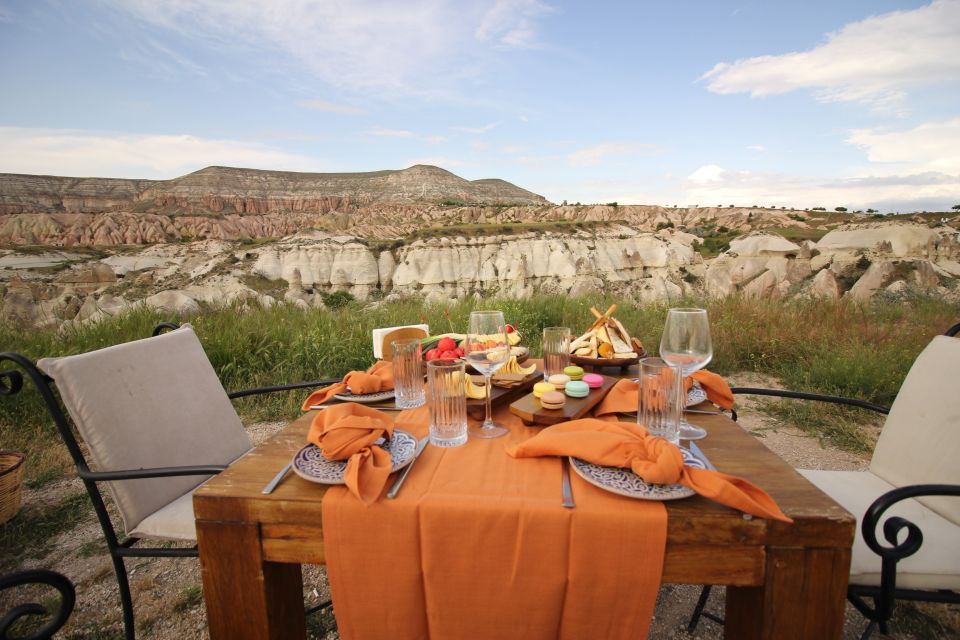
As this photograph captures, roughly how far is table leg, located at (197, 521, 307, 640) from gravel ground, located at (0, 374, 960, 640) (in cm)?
98

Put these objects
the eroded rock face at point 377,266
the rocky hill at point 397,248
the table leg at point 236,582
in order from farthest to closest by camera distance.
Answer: the eroded rock face at point 377,266 → the rocky hill at point 397,248 → the table leg at point 236,582

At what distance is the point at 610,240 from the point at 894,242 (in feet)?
56.9

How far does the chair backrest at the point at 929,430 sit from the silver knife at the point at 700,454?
42.1 inches

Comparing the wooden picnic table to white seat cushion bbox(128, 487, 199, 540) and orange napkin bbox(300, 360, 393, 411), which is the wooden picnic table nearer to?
orange napkin bbox(300, 360, 393, 411)

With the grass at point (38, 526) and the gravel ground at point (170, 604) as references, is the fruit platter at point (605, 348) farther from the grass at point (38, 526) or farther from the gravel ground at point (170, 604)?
the grass at point (38, 526)

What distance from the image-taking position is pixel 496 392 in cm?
166

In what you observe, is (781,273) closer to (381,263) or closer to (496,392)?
(496,392)

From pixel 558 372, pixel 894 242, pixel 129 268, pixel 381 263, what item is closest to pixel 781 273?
pixel 894 242

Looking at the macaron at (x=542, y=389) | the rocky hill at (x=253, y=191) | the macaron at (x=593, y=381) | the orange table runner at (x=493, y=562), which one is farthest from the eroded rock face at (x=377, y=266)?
the rocky hill at (x=253, y=191)

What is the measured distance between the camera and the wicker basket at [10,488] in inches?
104

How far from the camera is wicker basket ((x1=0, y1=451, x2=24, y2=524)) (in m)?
2.63

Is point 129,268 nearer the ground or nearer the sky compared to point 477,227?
nearer the ground

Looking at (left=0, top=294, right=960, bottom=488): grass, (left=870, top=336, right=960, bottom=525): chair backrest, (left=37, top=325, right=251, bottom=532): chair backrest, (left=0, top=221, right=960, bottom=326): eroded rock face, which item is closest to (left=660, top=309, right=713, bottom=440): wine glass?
(left=870, top=336, right=960, bottom=525): chair backrest

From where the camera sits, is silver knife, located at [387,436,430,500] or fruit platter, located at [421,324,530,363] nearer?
silver knife, located at [387,436,430,500]
